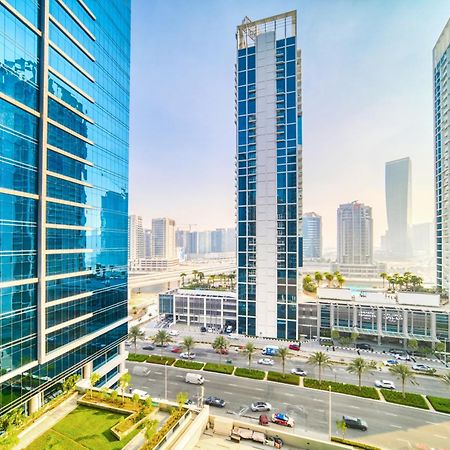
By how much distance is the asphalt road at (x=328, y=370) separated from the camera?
44.1 metres

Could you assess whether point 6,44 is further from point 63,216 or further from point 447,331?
point 447,331

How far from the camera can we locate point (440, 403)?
1538 inches

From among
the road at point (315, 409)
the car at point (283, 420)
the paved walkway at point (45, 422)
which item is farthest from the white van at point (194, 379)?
the paved walkway at point (45, 422)

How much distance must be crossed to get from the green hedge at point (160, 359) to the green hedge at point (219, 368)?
7054 millimetres

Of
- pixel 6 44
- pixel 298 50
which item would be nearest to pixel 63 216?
pixel 6 44

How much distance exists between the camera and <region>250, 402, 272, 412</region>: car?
37375 mm

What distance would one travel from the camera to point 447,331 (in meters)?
57.4

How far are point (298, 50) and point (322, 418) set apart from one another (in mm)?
76201

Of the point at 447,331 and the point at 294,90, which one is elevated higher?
the point at 294,90

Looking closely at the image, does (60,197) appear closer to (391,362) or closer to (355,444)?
(355,444)

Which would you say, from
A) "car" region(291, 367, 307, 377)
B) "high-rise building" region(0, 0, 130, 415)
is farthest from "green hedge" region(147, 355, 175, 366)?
"car" region(291, 367, 307, 377)

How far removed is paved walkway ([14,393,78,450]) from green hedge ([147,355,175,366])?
2443 cm

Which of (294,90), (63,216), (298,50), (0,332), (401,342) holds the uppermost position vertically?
(298,50)

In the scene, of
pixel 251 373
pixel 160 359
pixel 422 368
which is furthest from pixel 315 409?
pixel 160 359
